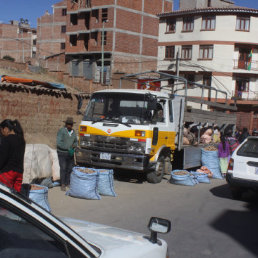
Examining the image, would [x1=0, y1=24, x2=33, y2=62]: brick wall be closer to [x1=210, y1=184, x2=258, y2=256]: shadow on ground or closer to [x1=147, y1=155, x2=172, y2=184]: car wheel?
[x1=147, y1=155, x2=172, y2=184]: car wheel

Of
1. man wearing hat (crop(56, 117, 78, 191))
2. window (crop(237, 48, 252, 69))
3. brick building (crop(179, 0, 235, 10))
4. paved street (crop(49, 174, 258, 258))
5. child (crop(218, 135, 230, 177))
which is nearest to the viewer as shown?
paved street (crop(49, 174, 258, 258))

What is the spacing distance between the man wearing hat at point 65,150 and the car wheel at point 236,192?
4.15 metres

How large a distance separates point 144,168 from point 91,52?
1465 inches

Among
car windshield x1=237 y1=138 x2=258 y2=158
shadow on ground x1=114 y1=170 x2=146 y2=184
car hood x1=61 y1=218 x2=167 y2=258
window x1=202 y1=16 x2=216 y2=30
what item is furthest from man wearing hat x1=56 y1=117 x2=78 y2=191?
window x1=202 y1=16 x2=216 y2=30

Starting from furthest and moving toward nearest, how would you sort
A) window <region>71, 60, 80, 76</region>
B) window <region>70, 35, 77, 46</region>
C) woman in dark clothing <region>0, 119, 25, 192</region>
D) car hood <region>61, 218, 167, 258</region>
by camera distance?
1. window <region>70, 35, 77, 46</region>
2. window <region>71, 60, 80, 76</region>
3. woman in dark clothing <region>0, 119, 25, 192</region>
4. car hood <region>61, 218, 167, 258</region>

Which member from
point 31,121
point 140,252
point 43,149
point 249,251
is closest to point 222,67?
point 31,121

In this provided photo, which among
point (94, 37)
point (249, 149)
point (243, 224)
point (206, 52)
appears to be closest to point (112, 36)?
point (94, 37)

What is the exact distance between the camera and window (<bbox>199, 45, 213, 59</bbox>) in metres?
40.8

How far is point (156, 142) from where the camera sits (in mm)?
11156

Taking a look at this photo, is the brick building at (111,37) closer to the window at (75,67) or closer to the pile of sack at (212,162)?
the window at (75,67)

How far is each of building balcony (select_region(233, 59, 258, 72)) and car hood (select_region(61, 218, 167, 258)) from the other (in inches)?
1561

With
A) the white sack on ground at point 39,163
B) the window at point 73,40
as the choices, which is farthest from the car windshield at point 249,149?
the window at point 73,40

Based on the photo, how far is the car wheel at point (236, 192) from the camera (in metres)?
9.81

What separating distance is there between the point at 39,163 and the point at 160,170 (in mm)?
4012
